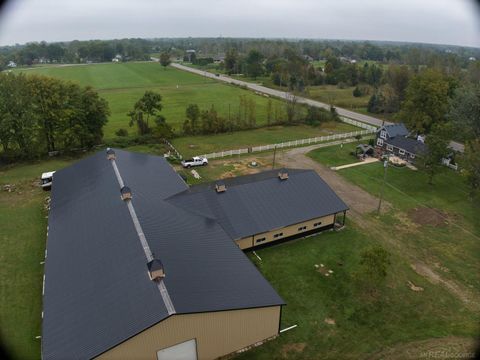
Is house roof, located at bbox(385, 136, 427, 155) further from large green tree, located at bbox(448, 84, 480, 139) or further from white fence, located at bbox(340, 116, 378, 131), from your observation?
white fence, located at bbox(340, 116, 378, 131)

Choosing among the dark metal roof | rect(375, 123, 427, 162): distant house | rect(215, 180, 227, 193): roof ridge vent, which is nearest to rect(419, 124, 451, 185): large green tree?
rect(375, 123, 427, 162): distant house

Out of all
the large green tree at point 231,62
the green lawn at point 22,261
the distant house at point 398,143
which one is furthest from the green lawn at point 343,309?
the large green tree at point 231,62

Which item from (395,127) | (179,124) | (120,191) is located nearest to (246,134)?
(179,124)

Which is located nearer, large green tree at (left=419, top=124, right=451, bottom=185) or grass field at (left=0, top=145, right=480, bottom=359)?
grass field at (left=0, top=145, right=480, bottom=359)

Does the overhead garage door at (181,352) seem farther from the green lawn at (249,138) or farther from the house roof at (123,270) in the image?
the green lawn at (249,138)

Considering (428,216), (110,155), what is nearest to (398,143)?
(428,216)

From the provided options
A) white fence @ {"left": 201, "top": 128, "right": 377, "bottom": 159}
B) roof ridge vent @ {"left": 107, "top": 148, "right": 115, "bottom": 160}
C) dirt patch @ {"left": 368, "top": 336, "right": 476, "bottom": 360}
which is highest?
roof ridge vent @ {"left": 107, "top": 148, "right": 115, "bottom": 160}
